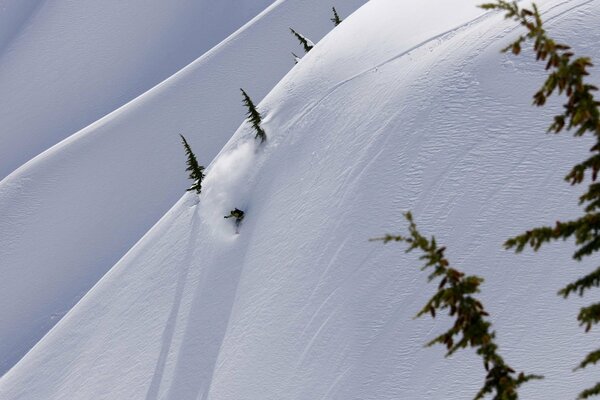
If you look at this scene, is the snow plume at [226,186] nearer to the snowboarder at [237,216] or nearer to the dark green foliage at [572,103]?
the snowboarder at [237,216]

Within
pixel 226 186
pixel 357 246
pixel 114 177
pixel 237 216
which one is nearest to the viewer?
pixel 357 246

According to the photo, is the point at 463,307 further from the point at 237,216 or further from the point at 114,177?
the point at 114,177

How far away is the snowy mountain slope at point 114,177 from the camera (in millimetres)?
34156

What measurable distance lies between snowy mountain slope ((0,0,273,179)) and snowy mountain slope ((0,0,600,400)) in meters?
Answer: 37.4

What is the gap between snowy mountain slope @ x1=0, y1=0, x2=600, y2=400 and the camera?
14938mm

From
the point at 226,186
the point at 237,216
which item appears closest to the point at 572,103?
the point at 237,216

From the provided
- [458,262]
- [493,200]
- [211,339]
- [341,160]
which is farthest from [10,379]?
[493,200]

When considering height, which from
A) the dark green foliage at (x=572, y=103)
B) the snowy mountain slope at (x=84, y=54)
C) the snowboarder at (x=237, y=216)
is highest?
the snowy mountain slope at (x=84, y=54)

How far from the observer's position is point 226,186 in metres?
25.3

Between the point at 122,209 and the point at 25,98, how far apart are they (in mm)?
33863

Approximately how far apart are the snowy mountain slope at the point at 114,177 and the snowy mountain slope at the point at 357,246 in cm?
766

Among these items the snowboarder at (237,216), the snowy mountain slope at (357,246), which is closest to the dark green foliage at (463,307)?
the snowy mountain slope at (357,246)

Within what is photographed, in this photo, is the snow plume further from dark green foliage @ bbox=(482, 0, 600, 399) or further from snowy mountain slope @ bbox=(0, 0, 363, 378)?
dark green foliage @ bbox=(482, 0, 600, 399)

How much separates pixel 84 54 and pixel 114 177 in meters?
31.2
